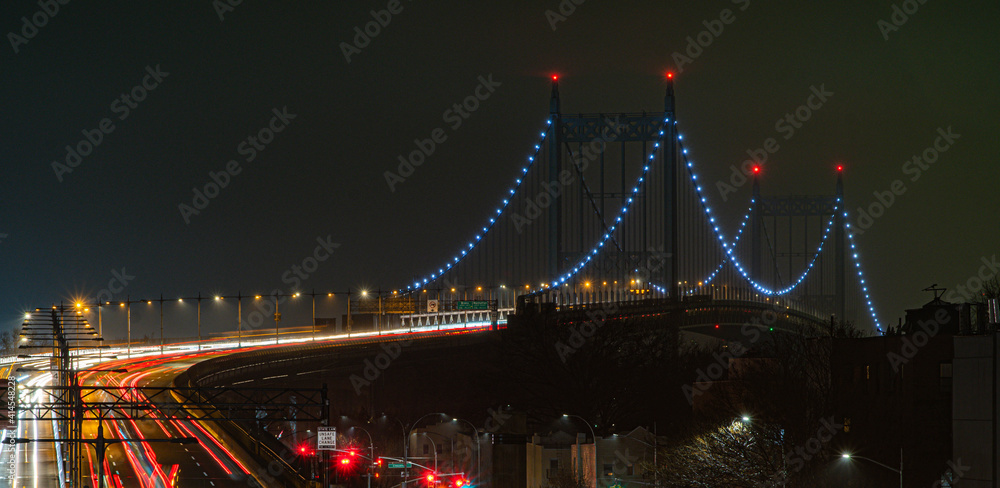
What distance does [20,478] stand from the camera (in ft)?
123

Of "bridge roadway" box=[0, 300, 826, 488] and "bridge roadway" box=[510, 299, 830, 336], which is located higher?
"bridge roadway" box=[510, 299, 830, 336]

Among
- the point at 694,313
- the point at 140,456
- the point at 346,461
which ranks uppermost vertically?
the point at 694,313

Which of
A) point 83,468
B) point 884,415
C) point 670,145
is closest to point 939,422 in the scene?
point 884,415

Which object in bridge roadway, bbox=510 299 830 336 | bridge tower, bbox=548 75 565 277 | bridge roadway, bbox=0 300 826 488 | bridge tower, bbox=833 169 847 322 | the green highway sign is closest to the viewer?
bridge roadway, bbox=0 300 826 488

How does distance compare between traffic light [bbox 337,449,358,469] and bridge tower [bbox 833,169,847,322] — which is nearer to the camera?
traffic light [bbox 337,449,358,469]

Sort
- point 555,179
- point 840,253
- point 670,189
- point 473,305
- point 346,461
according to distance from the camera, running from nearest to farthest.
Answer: point 346,461, point 555,179, point 670,189, point 473,305, point 840,253

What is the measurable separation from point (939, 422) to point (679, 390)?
33.6 m

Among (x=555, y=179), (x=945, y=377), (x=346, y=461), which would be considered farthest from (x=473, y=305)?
(x=945, y=377)

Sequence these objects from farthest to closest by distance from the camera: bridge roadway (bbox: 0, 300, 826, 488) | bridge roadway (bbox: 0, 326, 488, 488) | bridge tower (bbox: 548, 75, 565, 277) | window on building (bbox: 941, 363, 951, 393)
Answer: bridge tower (bbox: 548, 75, 565, 277), bridge roadway (bbox: 0, 300, 826, 488), bridge roadway (bbox: 0, 326, 488, 488), window on building (bbox: 941, 363, 951, 393)

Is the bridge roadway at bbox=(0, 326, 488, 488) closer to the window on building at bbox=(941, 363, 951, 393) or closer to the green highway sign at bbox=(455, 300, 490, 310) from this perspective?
the window on building at bbox=(941, 363, 951, 393)

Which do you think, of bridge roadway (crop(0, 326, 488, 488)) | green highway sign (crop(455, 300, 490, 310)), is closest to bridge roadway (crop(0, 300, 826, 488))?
bridge roadway (crop(0, 326, 488, 488))

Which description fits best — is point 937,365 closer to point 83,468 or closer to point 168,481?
point 168,481

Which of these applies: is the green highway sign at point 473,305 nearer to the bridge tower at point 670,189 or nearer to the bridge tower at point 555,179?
the bridge tower at point 670,189

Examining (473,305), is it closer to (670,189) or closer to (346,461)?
(670,189)
